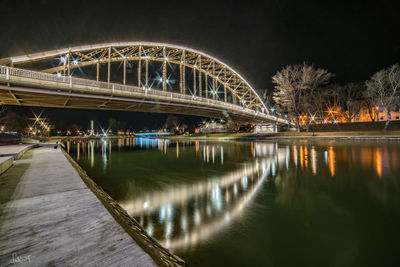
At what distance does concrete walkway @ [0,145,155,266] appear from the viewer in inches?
71.5

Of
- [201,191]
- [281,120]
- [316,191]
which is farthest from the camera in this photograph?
[281,120]

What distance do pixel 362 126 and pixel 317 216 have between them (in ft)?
184

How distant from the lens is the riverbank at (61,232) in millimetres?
1825

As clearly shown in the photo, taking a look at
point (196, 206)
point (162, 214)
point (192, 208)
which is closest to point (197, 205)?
point (196, 206)

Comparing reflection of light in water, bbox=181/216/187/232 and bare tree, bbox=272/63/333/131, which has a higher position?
bare tree, bbox=272/63/333/131

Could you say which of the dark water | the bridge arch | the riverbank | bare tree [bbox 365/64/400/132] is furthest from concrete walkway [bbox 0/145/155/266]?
bare tree [bbox 365/64/400/132]

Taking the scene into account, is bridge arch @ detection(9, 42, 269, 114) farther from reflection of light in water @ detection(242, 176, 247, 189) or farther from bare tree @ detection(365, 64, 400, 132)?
bare tree @ detection(365, 64, 400, 132)

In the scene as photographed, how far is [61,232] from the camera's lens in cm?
239

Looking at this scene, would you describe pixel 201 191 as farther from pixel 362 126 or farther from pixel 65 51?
pixel 362 126

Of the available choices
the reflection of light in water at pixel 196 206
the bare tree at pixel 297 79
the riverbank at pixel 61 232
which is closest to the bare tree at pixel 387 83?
the bare tree at pixel 297 79

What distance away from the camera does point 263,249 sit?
299 cm

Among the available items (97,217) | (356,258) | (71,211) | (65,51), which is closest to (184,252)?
(97,217)

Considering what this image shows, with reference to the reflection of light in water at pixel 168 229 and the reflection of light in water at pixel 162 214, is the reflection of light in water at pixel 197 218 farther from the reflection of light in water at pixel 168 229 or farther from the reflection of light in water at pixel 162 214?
the reflection of light in water at pixel 162 214

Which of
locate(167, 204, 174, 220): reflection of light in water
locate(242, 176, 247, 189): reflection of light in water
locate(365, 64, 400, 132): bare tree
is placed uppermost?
locate(365, 64, 400, 132): bare tree
